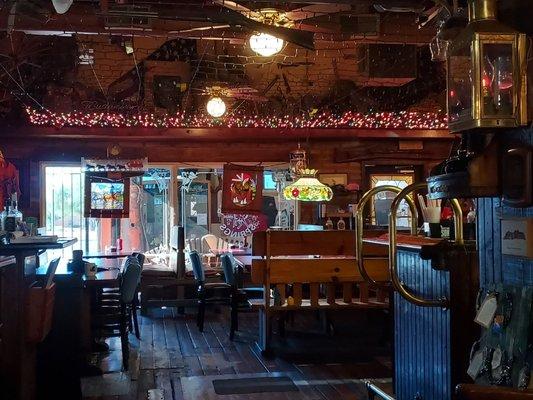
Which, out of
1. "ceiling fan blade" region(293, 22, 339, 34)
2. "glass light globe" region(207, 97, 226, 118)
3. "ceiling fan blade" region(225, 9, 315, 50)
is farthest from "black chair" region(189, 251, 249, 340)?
"ceiling fan blade" region(225, 9, 315, 50)

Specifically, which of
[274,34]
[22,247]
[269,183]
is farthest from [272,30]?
Result: [269,183]

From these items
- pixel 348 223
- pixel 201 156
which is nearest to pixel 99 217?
pixel 201 156

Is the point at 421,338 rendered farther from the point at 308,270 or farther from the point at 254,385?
the point at 308,270

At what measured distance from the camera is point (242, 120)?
918cm

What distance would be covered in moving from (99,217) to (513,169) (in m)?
7.71

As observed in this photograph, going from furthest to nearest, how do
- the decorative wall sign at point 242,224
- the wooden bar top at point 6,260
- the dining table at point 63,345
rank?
the decorative wall sign at point 242,224 < the dining table at point 63,345 < the wooden bar top at point 6,260

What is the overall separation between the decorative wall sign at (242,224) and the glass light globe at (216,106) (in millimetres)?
1963

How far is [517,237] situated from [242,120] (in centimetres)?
749

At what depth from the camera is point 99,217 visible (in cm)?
890

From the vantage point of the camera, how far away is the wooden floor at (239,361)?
4.95 meters

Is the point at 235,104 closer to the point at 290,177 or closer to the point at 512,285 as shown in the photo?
the point at 290,177

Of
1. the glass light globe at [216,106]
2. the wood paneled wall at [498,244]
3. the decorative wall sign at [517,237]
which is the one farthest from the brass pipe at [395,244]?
the glass light globe at [216,106]

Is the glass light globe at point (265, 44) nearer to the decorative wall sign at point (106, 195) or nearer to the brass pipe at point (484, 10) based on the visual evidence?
the brass pipe at point (484, 10)

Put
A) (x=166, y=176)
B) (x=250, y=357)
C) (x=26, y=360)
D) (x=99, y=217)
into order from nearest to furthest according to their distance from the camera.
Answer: (x=26, y=360) → (x=250, y=357) → (x=99, y=217) → (x=166, y=176)
